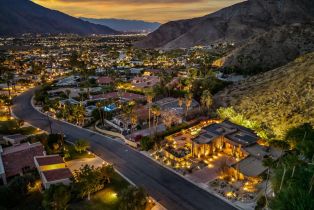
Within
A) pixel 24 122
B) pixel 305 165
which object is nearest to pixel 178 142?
pixel 305 165

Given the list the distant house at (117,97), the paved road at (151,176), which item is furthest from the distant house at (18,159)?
the distant house at (117,97)

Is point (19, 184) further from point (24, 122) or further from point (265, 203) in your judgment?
point (24, 122)

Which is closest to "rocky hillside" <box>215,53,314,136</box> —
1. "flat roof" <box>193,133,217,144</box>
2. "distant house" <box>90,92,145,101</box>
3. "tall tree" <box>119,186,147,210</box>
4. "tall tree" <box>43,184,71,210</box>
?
"flat roof" <box>193,133,217,144</box>

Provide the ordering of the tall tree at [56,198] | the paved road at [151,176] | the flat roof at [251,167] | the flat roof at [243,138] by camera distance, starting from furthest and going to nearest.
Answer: the flat roof at [243,138] < the flat roof at [251,167] < the paved road at [151,176] < the tall tree at [56,198]

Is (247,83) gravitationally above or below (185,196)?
above

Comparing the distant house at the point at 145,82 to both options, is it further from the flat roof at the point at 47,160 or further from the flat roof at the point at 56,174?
the flat roof at the point at 56,174

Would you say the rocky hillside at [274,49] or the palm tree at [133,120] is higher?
the rocky hillside at [274,49]
